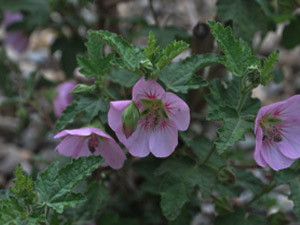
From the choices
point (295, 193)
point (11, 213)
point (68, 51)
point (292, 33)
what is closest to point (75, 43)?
point (68, 51)

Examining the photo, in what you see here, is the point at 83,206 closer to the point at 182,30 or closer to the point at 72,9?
the point at 182,30

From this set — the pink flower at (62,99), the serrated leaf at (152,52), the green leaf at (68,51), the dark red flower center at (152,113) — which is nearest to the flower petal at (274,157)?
the dark red flower center at (152,113)

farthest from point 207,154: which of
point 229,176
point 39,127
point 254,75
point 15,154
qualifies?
point 39,127

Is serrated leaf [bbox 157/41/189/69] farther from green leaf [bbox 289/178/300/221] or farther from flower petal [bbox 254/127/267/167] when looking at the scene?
green leaf [bbox 289/178/300/221]

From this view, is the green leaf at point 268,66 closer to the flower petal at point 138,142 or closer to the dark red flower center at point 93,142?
the flower petal at point 138,142

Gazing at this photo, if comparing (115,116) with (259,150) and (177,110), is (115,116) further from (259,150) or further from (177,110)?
(259,150)
